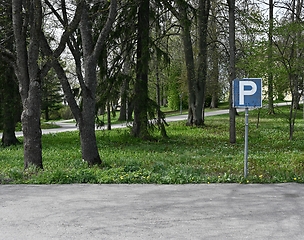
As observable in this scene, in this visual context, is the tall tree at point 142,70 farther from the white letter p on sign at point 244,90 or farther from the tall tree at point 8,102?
the white letter p on sign at point 244,90

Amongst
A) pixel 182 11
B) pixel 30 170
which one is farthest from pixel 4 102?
pixel 30 170

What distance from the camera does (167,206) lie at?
6.06 m

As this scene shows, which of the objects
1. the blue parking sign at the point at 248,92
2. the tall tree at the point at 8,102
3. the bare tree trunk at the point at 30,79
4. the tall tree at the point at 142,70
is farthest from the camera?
the tall tree at the point at 8,102

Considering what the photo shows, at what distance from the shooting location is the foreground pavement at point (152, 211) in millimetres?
4914

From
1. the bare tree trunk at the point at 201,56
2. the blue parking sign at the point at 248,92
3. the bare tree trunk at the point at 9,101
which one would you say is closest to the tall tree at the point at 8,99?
the bare tree trunk at the point at 9,101

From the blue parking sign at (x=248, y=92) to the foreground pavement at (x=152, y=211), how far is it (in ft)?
5.05

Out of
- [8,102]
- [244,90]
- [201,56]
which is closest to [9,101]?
[8,102]

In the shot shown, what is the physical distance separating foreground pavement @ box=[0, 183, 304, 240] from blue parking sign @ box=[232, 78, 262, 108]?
1.54m

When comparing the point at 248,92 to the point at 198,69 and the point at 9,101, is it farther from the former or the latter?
the point at 198,69

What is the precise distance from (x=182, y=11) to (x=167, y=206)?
1376 cm

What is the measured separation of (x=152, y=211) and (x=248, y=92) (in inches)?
126

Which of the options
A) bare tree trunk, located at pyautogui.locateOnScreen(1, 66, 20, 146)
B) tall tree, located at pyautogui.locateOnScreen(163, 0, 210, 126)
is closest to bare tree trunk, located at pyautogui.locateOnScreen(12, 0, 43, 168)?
bare tree trunk, located at pyautogui.locateOnScreen(1, 66, 20, 146)

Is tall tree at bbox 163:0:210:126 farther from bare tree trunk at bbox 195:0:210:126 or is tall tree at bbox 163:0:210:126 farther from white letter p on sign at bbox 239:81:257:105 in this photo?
white letter p on sign at bbox 239:81:257:105

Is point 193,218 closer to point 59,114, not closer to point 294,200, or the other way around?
point 294,200
